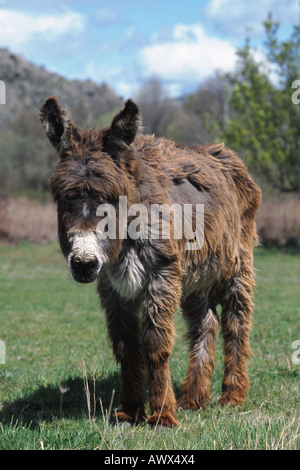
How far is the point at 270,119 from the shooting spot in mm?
24203

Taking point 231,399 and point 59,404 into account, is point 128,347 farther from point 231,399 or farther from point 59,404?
point 231,399

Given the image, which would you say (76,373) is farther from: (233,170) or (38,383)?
(233,170)

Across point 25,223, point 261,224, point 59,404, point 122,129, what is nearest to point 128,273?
point 122,129

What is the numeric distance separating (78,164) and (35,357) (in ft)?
13.7

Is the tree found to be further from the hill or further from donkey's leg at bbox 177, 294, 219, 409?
the hill

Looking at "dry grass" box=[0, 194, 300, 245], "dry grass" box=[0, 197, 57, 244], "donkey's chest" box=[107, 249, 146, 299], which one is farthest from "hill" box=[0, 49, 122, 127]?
"donkey's chest" box=[107, 249, 146, 299]

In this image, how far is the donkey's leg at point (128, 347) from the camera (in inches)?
178

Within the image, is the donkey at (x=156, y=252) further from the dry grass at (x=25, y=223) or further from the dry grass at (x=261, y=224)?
the dry grass at (x=25, y=223)

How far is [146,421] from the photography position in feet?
14.5

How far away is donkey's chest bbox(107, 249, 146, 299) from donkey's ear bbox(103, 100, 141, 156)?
2.54 ft

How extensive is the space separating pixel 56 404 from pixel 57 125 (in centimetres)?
261

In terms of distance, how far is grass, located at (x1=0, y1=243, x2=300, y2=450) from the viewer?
3.52 meters

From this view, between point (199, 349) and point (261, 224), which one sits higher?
point (261, 224)

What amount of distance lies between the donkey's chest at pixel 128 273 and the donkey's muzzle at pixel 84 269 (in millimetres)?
486
